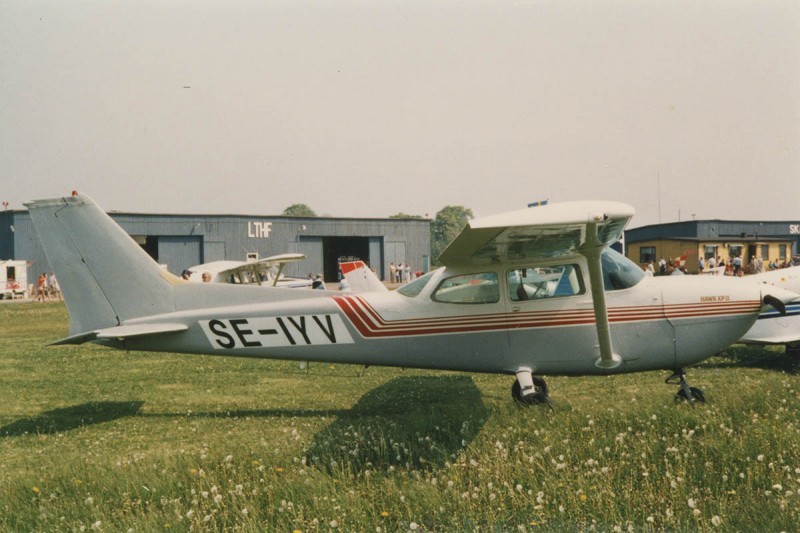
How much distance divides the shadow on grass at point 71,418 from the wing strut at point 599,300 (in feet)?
20.1

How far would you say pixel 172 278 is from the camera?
25.4ft

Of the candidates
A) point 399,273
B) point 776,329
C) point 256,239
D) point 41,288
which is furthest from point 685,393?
point 256,239

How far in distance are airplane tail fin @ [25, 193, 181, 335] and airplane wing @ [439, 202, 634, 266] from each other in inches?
150

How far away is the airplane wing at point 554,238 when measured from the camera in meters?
5.00

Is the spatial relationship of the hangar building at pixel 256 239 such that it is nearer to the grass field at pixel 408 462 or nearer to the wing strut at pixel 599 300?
the grass field at pixel 408 462

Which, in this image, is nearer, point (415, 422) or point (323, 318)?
point (415, 422)

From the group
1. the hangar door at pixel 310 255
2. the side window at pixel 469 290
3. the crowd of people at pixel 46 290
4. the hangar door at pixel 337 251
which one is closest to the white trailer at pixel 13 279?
the crowd of people at pixel 46 290

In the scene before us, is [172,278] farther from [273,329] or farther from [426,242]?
[426,242]

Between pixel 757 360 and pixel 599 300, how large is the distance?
20.7ft

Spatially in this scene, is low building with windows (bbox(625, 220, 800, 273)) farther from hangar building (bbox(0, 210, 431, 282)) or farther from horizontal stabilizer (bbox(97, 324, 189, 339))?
horizontal stabilizer (bbox(97, 324, 189, 339))

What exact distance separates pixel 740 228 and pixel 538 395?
5176 centimetres

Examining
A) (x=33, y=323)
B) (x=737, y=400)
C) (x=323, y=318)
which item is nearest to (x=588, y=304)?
(x=737, y=400)

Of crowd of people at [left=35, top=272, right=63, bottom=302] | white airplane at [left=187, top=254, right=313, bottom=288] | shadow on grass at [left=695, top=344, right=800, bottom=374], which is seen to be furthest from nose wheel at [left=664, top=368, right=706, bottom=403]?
crowd of people at [left=35, top=272, right=63, bottom=302]

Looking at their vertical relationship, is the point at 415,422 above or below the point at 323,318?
below
